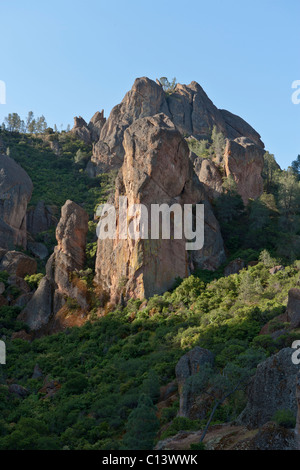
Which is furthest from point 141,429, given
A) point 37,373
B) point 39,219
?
point 39,219

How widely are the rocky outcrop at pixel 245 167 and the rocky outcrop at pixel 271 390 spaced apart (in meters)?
36.4

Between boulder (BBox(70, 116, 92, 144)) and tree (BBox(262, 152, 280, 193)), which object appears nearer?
tree (BBox(262, 152, 280, 193))

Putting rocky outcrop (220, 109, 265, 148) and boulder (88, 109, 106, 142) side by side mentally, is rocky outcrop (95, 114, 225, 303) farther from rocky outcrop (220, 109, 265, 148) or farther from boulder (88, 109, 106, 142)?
rocky outcrop (220, 109, 265, 148)

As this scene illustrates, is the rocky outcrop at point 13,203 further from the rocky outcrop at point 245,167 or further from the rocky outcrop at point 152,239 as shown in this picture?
the rocky outcrop at point 245,167

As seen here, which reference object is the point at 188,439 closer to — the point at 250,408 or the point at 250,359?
the point at 250,408

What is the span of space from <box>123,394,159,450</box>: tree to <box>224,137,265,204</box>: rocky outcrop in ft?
122

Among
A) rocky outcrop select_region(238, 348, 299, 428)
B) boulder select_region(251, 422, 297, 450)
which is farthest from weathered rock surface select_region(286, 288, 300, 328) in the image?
boulder select_region(251, 422, 297, 450)

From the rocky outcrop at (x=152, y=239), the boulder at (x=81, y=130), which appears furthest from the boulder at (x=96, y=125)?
the rocky outcrop at (x=152, y=239)

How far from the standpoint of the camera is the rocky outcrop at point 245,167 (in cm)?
6035

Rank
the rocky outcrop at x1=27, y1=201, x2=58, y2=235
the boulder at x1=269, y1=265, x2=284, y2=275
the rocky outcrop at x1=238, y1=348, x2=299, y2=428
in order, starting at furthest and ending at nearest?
the rocky outcrop at x1=27, y1=201, x2=58, y2=235 → the boulder at x1=269, y1=265, x2=284, y2=275 → the rocky outcrop at x1=238, y1=348, x2=299, y2=428

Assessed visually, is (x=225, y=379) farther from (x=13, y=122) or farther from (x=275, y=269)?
(x=13, y=122)

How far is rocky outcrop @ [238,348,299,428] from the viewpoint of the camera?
22.5 metres

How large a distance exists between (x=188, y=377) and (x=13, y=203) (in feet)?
122
